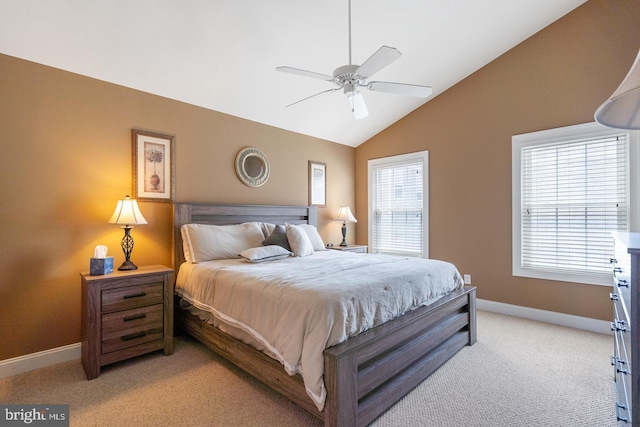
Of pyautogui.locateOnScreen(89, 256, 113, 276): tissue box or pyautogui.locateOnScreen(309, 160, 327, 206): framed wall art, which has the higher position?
pyautogui.locateOnScreen(309, 160, 327, 206): framed wall art

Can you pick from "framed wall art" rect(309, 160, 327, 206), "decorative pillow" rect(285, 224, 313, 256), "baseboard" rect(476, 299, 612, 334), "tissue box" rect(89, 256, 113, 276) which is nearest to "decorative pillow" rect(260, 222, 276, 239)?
"decorative pillow" rect(285, 224, 313, 256)

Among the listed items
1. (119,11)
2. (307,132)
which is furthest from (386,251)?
(119,11)

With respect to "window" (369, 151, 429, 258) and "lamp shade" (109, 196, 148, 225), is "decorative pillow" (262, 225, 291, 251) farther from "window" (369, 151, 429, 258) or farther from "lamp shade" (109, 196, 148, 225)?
"window" (369, 151, 429, 258)

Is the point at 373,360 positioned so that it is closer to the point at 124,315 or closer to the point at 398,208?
the point at 124,315

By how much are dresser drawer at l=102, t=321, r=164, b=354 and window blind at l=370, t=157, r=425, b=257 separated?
3583mm

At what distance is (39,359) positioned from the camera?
2.51m

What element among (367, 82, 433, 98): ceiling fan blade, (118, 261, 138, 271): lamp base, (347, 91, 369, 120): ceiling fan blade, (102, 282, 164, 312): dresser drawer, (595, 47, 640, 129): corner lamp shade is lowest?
(102, 282, 164, 312): dresser drawer

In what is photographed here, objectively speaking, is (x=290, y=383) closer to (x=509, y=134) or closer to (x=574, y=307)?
(x=574, y=307)

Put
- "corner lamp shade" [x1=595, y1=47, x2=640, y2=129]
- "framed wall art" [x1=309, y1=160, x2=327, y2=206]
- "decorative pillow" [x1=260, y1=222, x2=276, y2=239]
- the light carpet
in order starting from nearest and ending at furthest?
"corner lamp shade" [x1=595, y1=47, x2=640, y2=129] → the light carpet → "decorative pillow" [x1=260, y1=222, x2=276, y2=239] → "framed wall art" [x1=309, y1=160, x2=327, y2=206]

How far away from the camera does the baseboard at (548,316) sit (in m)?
3.17

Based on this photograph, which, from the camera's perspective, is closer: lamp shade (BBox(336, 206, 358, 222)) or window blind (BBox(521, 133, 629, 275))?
window blind (BBox(521, 133, 629, 275))

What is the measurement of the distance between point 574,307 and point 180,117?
4881 millimetres

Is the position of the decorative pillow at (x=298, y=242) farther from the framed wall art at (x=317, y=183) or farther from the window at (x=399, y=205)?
the window at (x=399, y=205)

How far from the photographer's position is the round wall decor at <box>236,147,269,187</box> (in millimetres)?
3861
